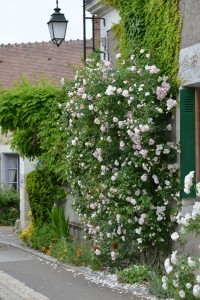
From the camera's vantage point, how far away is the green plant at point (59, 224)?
14523 millimetres

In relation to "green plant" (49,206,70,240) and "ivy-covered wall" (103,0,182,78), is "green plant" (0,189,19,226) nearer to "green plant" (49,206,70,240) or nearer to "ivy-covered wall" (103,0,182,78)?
"green plant" (49,206,70,240)

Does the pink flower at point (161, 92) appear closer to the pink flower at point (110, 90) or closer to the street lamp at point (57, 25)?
the pink flower at point (110, 90)

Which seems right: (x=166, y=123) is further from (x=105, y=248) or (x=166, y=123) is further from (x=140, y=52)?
(x=105, y=248)

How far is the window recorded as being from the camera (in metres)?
24.5

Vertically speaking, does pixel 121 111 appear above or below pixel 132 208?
above

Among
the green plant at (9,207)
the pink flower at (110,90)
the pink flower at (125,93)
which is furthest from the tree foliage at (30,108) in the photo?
the green plant at (9,207)

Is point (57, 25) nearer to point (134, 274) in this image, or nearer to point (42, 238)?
point (42, 238)

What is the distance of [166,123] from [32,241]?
6.01 m

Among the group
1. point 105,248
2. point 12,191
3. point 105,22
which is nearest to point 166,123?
point 105,248

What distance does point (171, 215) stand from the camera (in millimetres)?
10242

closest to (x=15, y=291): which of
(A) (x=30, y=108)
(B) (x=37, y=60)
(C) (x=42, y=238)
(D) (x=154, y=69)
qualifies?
(D) (x=154, y=69)

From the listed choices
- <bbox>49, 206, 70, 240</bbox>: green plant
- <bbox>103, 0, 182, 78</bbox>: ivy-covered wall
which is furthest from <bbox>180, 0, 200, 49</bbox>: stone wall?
<bbox>49, 206, 70, 240</bbox>: green plant

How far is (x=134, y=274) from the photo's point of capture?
414 inches

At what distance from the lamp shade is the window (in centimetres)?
943
